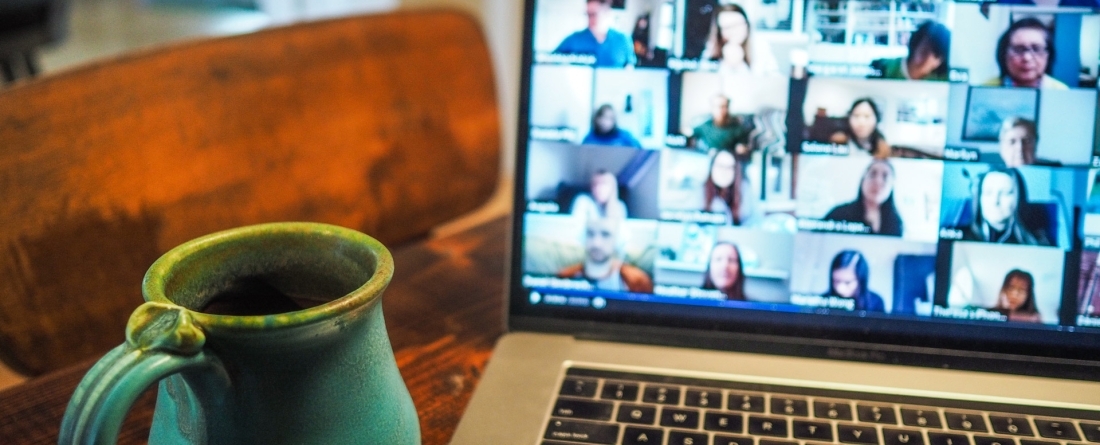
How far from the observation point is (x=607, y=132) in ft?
1.66

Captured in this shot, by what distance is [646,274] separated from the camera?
20.2 inches

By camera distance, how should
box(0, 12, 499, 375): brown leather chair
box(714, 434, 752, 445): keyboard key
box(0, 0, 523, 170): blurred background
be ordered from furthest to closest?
box(0, 0, 523, 170): blurred background
box(0, 12, 499, 375): brown leather chair
box(714, 434, 752, 445): keyboard key

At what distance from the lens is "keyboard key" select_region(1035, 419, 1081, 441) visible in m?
0.42

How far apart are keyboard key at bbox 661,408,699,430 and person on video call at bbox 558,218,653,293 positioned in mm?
93

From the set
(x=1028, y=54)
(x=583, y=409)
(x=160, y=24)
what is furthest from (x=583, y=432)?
(x=160, y=24)

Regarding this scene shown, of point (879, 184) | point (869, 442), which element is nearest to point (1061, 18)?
point (879, 184)

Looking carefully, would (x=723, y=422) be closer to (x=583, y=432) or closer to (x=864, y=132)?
(x=583, y=432)

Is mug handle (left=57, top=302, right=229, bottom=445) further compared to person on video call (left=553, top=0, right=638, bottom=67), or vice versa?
person on video call (left=553, top=0, right=638, bottom=67)

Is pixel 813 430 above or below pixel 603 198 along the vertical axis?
below

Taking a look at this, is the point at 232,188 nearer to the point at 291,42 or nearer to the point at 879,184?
the point at 291,42

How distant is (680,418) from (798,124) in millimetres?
192

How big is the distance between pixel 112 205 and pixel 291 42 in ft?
0.91

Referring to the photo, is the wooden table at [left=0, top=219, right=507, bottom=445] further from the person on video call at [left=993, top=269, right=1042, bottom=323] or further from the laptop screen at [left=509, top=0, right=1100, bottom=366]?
the person on video call at [left=993, top=269, right=1042, bottom=323]

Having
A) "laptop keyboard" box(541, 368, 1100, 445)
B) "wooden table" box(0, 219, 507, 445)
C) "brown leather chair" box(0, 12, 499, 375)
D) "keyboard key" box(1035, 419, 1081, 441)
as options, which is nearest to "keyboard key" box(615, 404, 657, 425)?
"laptop keyboard" box(541, 368, 1100, 445)
